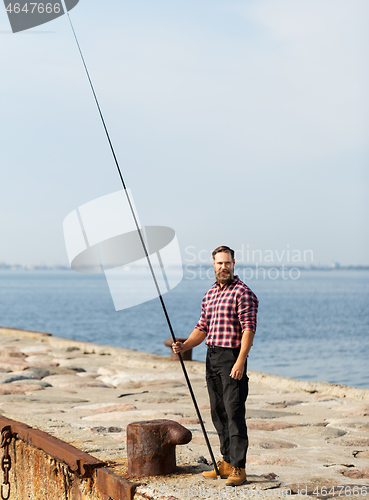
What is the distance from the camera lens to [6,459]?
Answer: 6.10 metres

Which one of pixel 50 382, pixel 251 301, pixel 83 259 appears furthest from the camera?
pixel 83 259

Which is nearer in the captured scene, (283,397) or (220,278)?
(220,278)

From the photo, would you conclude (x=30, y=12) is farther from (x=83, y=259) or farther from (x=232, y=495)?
(x=83, y=259)

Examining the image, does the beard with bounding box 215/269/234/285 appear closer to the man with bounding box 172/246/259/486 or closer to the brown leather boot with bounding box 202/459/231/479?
the man with bounding box 172/246/259/486

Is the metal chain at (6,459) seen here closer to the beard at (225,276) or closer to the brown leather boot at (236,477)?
the brown leather boot at (236,477)

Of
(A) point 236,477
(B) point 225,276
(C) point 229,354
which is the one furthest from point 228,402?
(B) point 225,276

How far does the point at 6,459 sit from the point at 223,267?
10.4 ft

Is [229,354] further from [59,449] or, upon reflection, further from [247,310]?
[59,449]

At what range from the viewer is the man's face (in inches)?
175

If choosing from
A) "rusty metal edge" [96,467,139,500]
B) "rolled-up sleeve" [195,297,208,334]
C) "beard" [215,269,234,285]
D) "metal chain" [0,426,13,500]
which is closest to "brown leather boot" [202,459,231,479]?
"rusty metal edge" [96,467,139,500]

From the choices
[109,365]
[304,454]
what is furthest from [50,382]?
[304,454]

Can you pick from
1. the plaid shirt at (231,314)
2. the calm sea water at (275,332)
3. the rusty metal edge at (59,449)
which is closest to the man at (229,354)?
the plaid shirt at (231,314)

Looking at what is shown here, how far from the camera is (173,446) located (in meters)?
4.43

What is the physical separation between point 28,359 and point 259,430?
Answer: 6516mm
